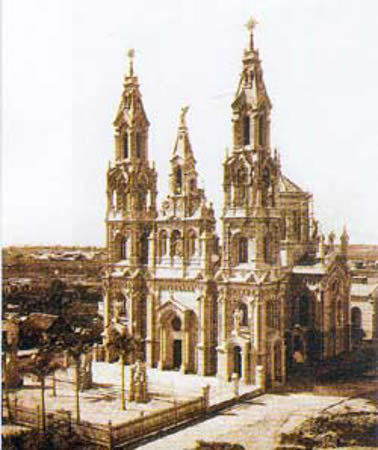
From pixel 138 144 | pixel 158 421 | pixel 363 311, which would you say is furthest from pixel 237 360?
pixel 138 144

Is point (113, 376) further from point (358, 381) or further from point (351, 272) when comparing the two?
point (351, 272)

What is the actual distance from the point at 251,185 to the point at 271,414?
7232 millimetres

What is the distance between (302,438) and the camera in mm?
16703

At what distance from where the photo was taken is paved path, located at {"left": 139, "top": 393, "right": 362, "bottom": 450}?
16.9m

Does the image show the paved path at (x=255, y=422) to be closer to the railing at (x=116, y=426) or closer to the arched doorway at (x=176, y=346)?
the railing at (x=116, y=426)

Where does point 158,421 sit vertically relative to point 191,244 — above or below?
below

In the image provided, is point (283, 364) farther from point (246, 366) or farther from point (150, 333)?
point (150, 333)

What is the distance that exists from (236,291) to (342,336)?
18.9 feet

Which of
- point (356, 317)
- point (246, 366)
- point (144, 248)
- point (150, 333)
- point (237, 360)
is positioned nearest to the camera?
point (246, 366)

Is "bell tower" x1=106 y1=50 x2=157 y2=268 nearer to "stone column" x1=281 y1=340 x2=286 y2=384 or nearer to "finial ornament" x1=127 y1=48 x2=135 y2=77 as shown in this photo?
"finial ornament" x1=127 y1=48 x2=135 y2=77

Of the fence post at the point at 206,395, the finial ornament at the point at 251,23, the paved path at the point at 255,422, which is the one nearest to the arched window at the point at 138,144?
the finial ornament at the point at 251,23

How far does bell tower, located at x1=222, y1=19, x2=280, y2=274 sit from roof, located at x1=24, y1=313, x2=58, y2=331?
5.68 m

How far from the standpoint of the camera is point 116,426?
1675 cm

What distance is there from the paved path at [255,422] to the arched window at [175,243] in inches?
238
